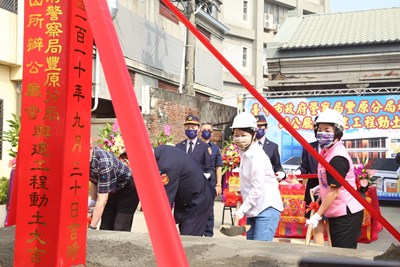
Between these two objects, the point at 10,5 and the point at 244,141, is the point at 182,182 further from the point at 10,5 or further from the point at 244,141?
the point at 10,5

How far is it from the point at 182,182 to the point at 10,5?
31.1ft

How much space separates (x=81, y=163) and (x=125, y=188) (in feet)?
6.19

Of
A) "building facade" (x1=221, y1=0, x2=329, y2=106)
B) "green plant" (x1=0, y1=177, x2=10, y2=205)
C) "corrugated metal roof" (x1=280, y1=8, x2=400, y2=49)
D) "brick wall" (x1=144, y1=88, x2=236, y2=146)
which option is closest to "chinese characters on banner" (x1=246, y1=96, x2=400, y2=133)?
"brick wall" (x1=144, y1=88, x2=236, y2=146)

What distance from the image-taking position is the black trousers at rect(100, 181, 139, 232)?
5148 mm

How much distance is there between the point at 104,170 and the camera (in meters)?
4.73

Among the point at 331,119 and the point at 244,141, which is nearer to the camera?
the point at 331,119

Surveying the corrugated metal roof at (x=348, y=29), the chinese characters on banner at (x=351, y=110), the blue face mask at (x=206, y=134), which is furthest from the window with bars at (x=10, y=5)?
the corrugated metal roof at (x=348, y=29)

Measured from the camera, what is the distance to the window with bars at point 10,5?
498 inches

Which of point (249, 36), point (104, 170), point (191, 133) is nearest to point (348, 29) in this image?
point (191, 133)

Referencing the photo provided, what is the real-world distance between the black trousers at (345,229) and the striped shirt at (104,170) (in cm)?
179

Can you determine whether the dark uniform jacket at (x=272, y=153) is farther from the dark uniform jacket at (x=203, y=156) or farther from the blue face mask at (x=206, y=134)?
the blue face mask at (x=206, y=134)

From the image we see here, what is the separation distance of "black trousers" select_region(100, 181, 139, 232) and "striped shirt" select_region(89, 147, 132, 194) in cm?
24

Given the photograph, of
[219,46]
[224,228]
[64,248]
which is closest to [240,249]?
[224,228]

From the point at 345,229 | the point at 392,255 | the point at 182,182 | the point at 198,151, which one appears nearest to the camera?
the point at 392,255
